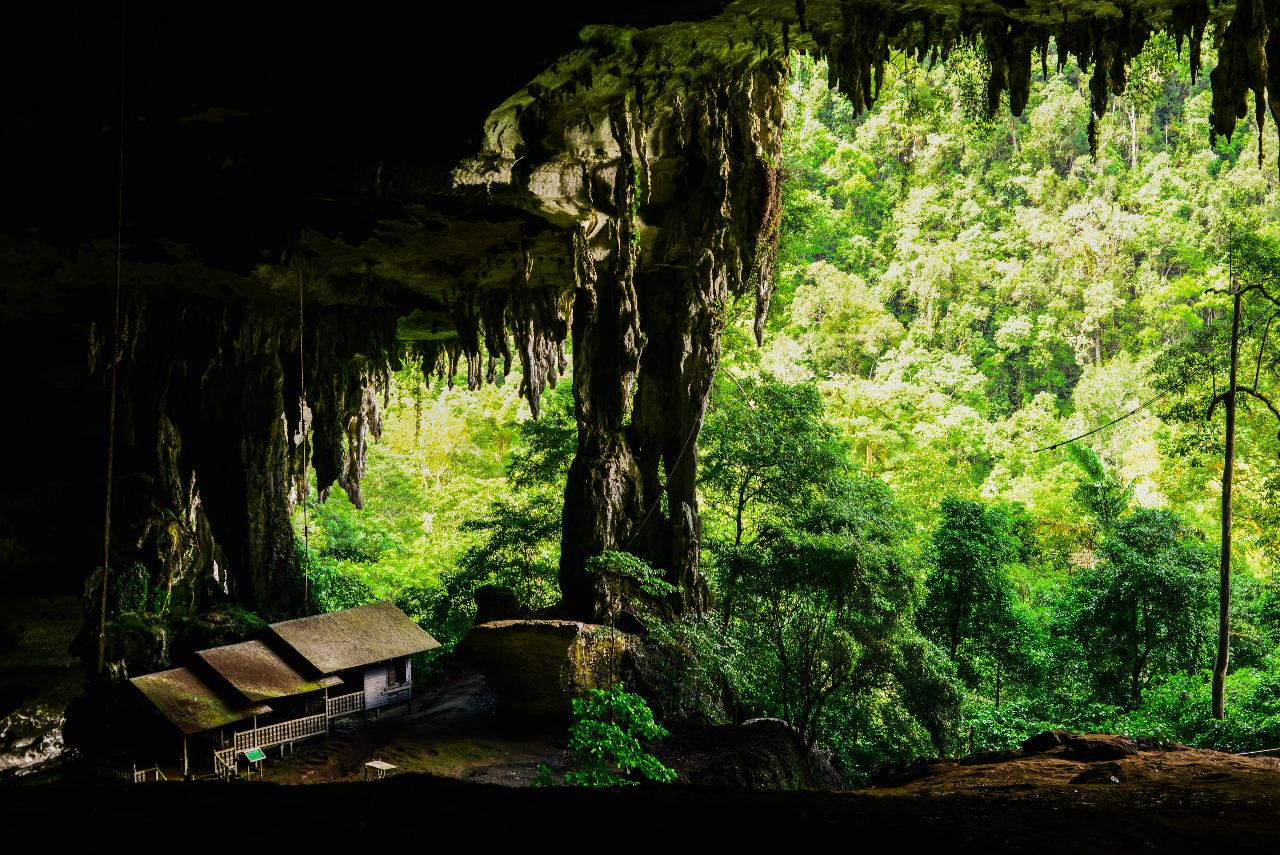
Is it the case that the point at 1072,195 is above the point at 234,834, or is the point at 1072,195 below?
above

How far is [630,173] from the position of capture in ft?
38.4

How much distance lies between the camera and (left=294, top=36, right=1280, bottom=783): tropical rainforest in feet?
45.3

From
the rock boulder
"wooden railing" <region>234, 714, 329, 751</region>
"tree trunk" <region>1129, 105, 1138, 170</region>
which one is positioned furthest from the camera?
"tree trunk" <region>1129, 105, 1138, 170</region>

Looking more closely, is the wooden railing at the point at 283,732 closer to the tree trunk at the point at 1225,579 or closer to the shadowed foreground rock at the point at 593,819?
the shadowed foreground rock at the point at 593,819

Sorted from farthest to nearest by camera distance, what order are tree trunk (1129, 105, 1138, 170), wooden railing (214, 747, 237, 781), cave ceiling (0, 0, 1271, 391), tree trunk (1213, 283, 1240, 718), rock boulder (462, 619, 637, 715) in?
tree trunk (1129, 105, 1138, 170)
rock boulder (462, 619, 637, 715)
wooden railing (214, 747, 237, 781)
tree trunk (1213, 283, 1240, 718)
cave ceiling (0, 0, 1271, 391)

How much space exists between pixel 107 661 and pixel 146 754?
1750 mm

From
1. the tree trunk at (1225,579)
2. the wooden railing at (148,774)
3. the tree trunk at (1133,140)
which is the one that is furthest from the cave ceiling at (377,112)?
the tree trunk at (1133,140)

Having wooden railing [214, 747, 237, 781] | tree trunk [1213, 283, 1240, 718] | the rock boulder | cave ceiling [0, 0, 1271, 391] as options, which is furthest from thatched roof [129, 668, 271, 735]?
tree trunk [1213, 283, 1240, 718]

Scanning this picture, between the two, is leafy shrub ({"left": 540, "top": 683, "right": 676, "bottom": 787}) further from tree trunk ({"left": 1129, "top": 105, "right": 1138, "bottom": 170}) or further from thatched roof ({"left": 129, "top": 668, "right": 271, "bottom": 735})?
tree trunk ({"left": 1129, "top": 105, "right": 1138, "bottom": 170})

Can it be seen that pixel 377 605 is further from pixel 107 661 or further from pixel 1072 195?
pixel 1072 195

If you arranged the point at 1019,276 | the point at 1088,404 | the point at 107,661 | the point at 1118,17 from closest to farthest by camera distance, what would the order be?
the point at 1118,17, the point at 107,661, the point at 1088,404, the point at 1019,276

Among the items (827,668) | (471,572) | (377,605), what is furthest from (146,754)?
(827,668)

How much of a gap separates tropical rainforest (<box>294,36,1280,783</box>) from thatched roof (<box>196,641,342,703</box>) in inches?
83.7

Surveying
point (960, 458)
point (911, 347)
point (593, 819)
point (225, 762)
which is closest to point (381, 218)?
point (225, 762)
